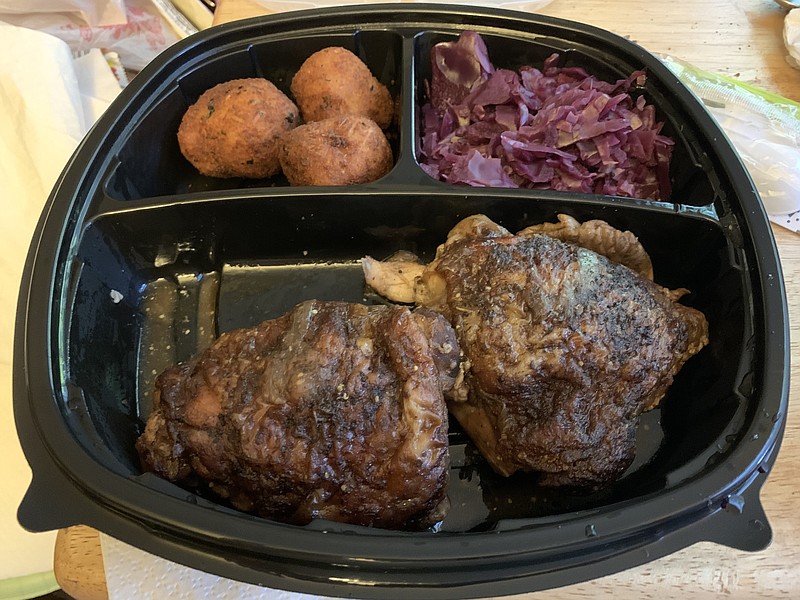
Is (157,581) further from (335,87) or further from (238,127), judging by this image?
(335,87)

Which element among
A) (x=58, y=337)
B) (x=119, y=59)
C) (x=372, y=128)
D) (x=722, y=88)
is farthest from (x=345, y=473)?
(x=119, y=59)

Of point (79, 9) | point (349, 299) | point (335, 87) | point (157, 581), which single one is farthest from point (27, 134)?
point (157, 581)

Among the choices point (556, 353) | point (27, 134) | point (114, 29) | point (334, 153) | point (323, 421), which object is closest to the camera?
point (323, 421)

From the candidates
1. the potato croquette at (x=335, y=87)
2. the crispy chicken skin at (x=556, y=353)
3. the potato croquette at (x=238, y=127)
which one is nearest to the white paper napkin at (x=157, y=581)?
the crispy chicken skin at (x=556, y=353)

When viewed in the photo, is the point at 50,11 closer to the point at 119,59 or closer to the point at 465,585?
the point at 119,59

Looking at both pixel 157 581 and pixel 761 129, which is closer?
pixel 157 581

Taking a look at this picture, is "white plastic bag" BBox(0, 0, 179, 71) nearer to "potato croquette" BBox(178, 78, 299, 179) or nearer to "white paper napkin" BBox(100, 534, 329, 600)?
"potato croquette" BBox(178, 78, 299, 179)
